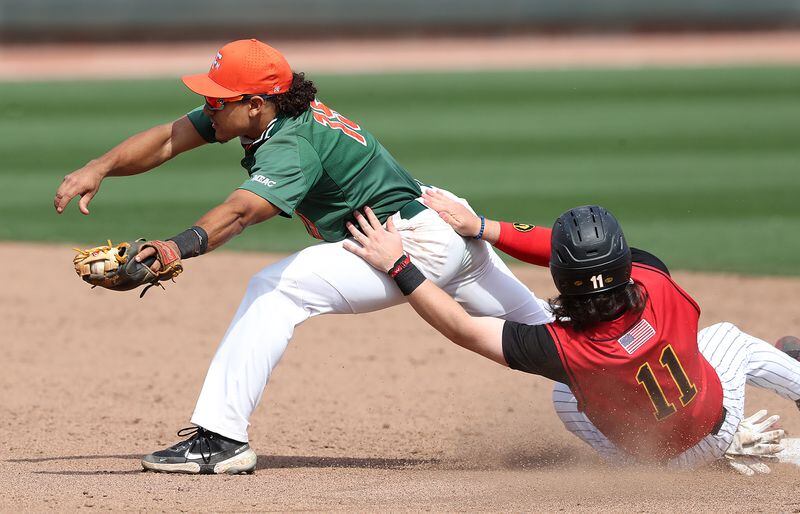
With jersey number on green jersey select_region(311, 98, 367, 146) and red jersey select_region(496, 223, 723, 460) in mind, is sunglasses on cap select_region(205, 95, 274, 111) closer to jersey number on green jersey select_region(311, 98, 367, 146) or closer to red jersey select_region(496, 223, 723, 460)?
jersey number on green jersey select_region(311, 98, 367, 146)

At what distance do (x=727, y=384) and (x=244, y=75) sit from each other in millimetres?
2024

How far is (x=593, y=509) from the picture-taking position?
3.30 meters

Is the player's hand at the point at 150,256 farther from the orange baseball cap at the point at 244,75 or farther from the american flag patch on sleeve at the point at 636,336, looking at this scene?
the american flag patch on sleeve at the point at 636,336

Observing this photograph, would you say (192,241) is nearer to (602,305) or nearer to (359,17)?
(602,305)

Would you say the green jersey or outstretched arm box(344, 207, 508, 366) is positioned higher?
the green jersey

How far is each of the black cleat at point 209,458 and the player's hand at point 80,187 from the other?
947 mm

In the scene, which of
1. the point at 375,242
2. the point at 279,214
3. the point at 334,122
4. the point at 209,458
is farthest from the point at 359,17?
the point at 209,458

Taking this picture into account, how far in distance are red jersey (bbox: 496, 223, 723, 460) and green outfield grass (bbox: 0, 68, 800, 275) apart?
4.27 m

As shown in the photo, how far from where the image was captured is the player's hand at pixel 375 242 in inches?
150

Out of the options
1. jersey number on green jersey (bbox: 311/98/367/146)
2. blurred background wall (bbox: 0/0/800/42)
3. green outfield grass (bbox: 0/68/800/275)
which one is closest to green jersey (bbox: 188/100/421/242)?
jersey number on green jersey (bbox: 311/98/367/146)

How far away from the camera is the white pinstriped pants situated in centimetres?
388

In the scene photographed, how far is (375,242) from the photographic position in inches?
152

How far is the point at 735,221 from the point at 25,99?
6507 mm

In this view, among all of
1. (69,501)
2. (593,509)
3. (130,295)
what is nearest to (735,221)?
(130,295)
